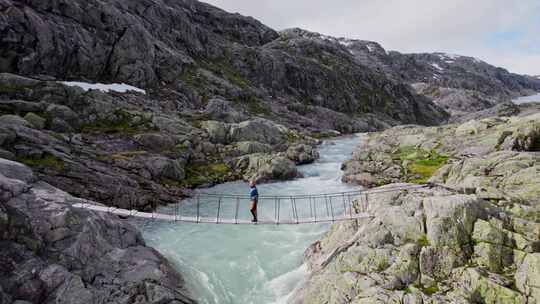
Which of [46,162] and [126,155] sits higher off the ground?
[126,155]

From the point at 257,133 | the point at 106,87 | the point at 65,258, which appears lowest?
the point at 65,258

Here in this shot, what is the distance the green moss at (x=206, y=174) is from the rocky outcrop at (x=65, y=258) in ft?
81.4

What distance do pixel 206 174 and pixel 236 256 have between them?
79.8ft

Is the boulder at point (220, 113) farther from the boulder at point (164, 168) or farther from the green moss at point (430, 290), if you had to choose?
the green moss at point (430, 290)

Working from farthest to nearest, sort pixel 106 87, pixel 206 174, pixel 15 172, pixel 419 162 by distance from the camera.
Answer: pixel 106 87 → pixel 419 162 → pixel 206 174 → pixel 15 172

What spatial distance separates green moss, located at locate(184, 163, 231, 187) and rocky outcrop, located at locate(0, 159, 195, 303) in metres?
24.8

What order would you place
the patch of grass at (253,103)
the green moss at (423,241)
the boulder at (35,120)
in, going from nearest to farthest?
the green moss at (423,241)
the boulder at (35,120)
the patch of grass at (253,103)

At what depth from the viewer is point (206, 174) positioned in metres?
48.2

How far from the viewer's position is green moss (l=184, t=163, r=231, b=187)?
45487mm

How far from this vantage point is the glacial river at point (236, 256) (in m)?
20.8

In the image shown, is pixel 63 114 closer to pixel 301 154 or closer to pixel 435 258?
pixel 301 154

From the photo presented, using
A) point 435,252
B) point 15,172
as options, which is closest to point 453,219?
point 435,252

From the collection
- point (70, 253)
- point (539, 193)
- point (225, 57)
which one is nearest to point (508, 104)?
point (225, 57)

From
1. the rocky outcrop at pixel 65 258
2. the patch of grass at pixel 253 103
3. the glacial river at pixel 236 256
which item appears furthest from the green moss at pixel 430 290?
the patch of grass at pixel 253 103
